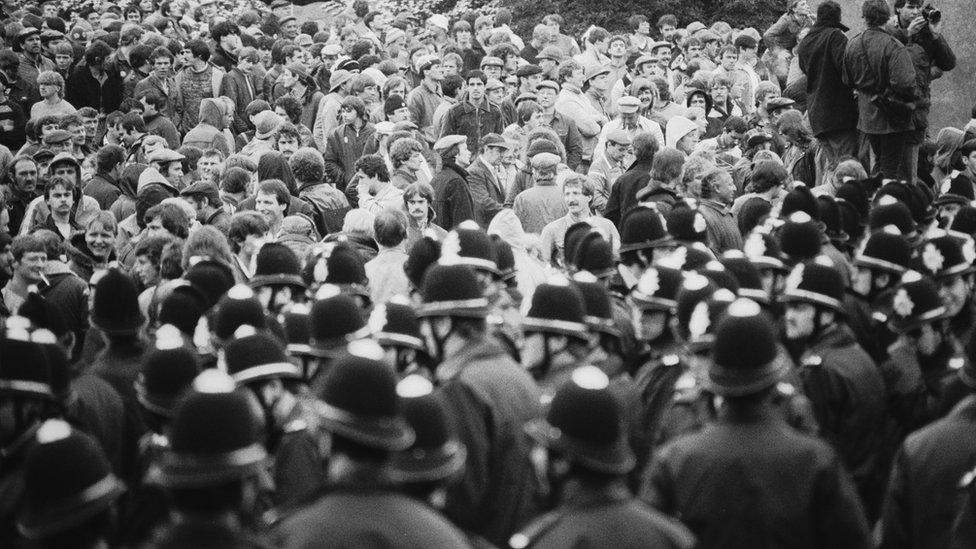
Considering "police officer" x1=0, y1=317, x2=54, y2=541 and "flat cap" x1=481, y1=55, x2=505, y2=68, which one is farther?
"flat cap" x1=481, y1=55, x2=505, y2=68

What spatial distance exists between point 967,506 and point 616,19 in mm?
19979

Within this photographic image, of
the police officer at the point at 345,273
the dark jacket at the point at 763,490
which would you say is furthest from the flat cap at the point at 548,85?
the dark jacket at the point at 763,490

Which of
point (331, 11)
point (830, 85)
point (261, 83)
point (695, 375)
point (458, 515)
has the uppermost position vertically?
point (695, 375)

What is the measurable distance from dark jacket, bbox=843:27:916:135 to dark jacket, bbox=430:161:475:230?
4.10 metres

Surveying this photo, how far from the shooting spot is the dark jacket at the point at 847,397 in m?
6.63

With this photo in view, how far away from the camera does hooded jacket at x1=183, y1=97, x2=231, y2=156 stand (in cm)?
1538

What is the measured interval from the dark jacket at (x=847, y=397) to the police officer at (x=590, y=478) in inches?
89.4

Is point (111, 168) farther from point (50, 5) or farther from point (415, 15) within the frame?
point (415, 15)

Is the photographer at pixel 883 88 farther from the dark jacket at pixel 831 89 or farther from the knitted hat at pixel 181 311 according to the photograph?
the knitted hat at pixel 181 311

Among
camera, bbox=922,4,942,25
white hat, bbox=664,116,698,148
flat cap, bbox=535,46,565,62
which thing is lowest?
flat cap, bbox=535,46,565,62

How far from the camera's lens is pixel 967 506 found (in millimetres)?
5176

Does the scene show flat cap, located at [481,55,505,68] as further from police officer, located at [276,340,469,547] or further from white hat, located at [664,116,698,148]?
police officer, located at [276,340,469,547]

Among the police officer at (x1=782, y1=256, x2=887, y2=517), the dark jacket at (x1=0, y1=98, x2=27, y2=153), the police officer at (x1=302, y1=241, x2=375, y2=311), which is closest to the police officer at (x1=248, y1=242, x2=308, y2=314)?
the police officer at (x1=302, y1=241, x2=375, y2=311)

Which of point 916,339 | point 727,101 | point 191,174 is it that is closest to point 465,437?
point 916,339
